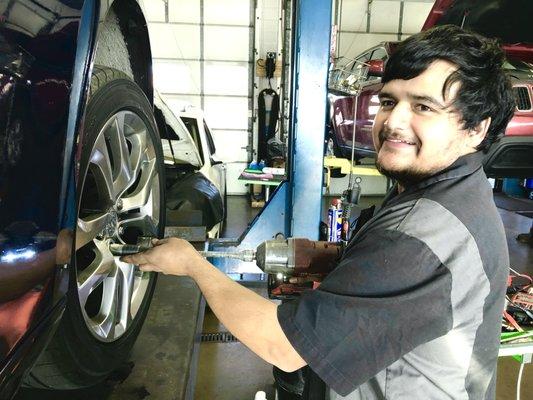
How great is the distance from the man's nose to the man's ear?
15 cm

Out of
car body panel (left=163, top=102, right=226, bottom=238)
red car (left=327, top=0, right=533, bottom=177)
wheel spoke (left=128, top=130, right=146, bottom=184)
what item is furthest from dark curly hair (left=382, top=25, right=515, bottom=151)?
car body panel (left=163, top=102, right=226, bottom=238)

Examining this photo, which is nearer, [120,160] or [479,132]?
[479,132]

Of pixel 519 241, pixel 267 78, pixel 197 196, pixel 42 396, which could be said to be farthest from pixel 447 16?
pixel 267 78

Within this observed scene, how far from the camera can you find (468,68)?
0.88 meters

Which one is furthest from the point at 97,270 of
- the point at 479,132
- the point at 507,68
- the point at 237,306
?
the point at 507,68

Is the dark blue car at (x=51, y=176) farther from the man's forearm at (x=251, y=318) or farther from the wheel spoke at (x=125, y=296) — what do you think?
the man's forearm at (x=251, y=318)

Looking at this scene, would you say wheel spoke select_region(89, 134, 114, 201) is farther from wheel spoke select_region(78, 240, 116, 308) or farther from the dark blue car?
wheel spoke select_region(78, 240, 116, 308)

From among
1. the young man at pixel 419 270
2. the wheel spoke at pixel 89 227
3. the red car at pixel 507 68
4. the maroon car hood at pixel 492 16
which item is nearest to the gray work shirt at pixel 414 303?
the young man at pixel 419 270

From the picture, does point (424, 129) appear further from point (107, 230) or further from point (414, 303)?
point (107, 230)

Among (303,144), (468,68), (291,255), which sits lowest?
(291,255)

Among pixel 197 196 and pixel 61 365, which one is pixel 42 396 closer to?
pixel 61 365

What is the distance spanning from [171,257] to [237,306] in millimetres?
273

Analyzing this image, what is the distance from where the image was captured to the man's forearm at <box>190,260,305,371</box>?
31.2 inches

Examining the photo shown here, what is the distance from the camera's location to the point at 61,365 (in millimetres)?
890
